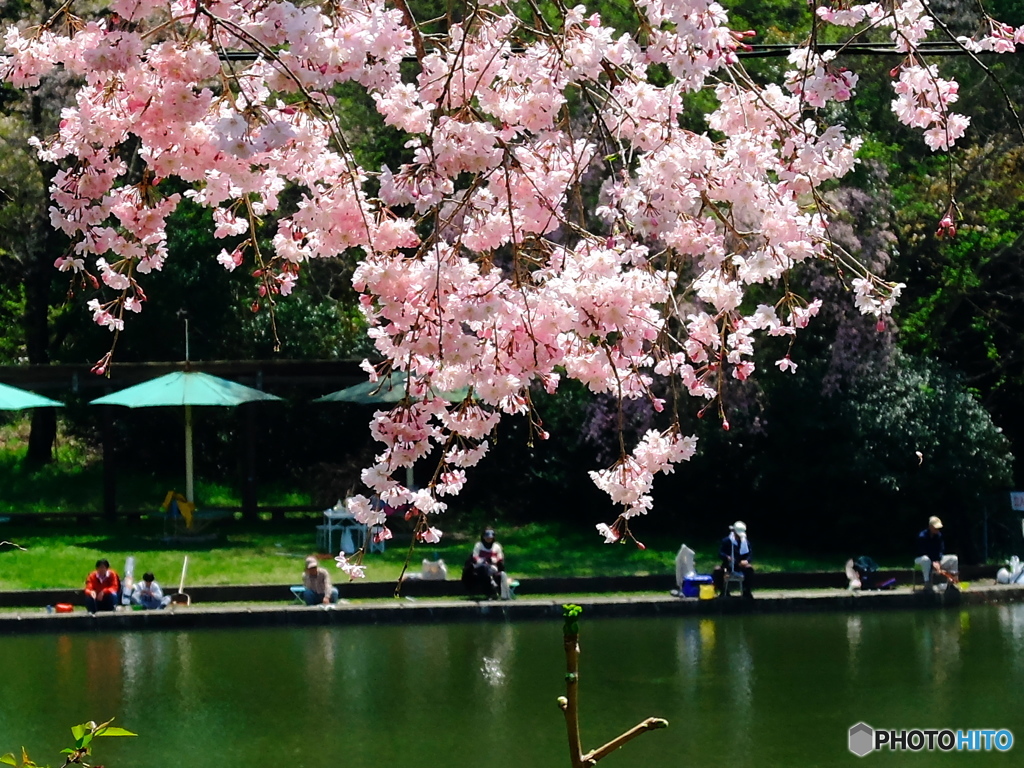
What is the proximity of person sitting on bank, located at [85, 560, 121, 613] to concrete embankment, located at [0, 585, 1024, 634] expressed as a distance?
0.18m

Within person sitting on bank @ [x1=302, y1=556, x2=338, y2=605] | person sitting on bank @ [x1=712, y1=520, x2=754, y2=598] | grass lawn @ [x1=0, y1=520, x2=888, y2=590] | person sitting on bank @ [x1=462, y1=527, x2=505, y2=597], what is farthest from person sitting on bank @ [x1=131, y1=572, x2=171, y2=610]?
person sitting on bank @ [x1=712, y1=520, x2=754, y2=598]

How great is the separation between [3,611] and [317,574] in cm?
350

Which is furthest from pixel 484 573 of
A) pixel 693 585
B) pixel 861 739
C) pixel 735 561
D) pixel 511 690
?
pixel 861 739

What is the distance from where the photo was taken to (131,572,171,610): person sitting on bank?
17922 millimetres

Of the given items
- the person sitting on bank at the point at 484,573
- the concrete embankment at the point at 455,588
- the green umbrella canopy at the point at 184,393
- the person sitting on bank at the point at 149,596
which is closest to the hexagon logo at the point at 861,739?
the person sitting on bank at the point at 484,573

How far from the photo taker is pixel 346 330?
27594mm

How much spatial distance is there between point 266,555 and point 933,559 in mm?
9025

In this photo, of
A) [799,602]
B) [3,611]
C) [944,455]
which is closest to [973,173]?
[944,455]

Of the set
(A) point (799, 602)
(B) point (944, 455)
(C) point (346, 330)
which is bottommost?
(A) point (799, 602)

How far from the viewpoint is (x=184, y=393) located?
22797 mm

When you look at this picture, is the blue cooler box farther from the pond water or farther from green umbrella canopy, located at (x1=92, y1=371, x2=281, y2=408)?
green umbrella canopy, located at (x1=92, y1=371, x2=281, y2=408)

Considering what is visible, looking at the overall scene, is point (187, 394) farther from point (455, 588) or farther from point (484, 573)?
point (484, 573)

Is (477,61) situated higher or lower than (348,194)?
higher

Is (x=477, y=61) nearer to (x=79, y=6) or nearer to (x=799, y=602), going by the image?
(x=799, y=602)
